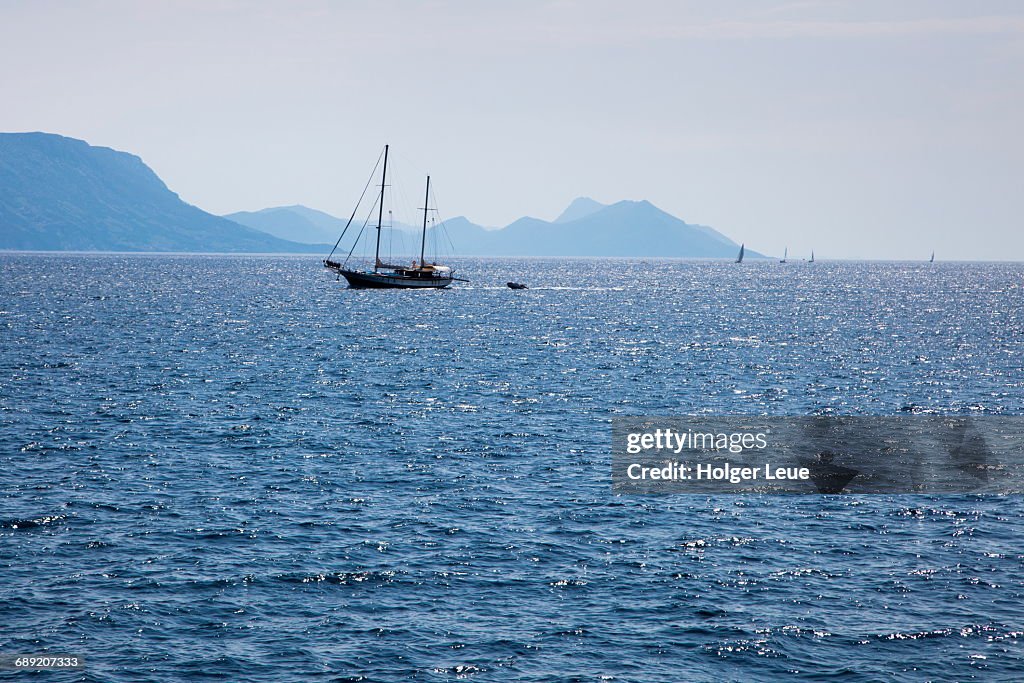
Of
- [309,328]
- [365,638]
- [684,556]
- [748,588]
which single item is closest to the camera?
[365,638]

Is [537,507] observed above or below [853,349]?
below

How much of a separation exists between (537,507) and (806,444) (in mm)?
22956

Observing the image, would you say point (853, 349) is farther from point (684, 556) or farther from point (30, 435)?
point (30, 435)

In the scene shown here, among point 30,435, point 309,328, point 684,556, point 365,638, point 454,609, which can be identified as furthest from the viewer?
point 309,328

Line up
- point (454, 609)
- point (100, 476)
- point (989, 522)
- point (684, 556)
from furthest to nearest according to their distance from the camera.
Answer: point (100, 476), point (989, 522), point (684, 556), point (454, 609)

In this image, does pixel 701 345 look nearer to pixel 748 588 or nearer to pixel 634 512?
pixel 634 512

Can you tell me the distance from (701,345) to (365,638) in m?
92.3

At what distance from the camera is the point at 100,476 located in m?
47.3

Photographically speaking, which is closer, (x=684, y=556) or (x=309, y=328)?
(x=684, y=556)

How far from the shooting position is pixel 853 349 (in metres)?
114

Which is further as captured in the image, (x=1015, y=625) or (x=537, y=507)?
(x=537, y=507)

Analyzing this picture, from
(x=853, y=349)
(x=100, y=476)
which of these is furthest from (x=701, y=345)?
(x=100, y=476)

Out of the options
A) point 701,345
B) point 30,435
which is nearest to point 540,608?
point 30,435

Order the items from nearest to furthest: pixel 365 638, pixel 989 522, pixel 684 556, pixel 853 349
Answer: pixel 365 638 → pixel 684 556 → pixel 989 522 → pixel 853 349
